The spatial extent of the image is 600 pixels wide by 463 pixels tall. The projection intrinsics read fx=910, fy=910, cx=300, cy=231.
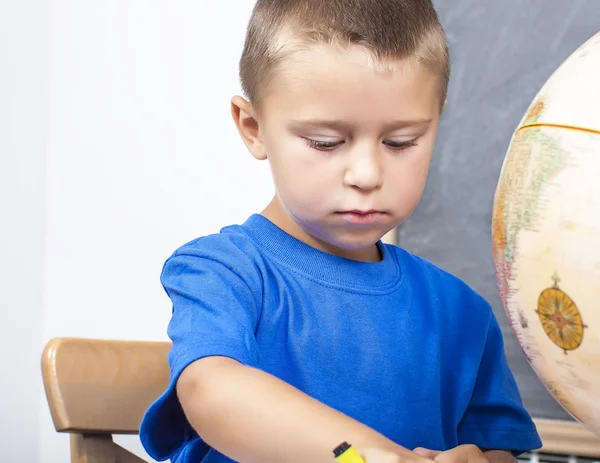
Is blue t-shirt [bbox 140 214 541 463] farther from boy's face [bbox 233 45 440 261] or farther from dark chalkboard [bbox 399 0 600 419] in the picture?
dark chalkboard [bbox 399 0 600 419]

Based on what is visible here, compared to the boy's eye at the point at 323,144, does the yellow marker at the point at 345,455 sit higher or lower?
lower

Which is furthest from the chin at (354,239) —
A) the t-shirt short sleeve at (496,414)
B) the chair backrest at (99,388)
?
the chair backrest at (99,388)

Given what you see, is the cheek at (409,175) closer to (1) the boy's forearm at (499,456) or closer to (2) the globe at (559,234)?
(2) the globe at (559,234)

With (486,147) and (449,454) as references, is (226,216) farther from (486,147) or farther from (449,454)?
(449,454)

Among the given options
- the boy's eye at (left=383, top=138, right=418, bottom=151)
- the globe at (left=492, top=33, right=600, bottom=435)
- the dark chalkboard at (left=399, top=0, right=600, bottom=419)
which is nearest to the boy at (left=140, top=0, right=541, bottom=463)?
the boy's eye at (left=383, top=138, right=418, bottom=151)

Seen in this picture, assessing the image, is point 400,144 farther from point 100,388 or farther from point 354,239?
point 100,388

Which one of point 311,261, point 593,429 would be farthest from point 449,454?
point 311,261

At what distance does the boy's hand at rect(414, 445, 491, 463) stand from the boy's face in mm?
196

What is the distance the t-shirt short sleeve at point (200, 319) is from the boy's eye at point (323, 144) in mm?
132

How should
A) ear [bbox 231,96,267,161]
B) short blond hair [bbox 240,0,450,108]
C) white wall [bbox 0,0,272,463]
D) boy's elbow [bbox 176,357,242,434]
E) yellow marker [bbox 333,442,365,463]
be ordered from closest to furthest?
yellow marker [bbox 333,442,365,463] → boy's elbow [bbox 176,357,242,434] → short blond hair [bbox 240,0,450,108] → ear [bbox 231,96,267,161] → white wall [bbox 0,0,272,463]

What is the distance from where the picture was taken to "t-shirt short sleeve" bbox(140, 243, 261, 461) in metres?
0.72

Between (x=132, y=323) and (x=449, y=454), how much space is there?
1.12 meters

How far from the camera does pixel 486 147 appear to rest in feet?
4.87

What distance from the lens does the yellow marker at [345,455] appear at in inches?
20.6
